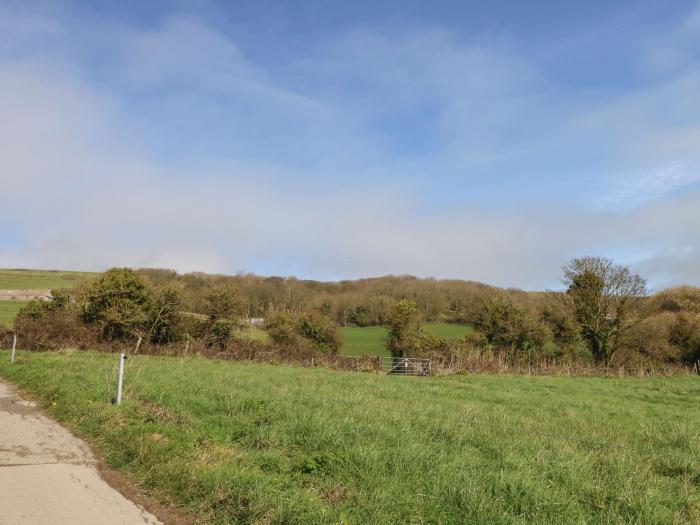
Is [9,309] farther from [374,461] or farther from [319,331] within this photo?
[374,461]

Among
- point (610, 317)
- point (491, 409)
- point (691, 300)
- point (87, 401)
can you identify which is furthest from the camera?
point (691, 300)

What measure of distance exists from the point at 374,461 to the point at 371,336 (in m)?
58.9

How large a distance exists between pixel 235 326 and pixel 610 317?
31.6m

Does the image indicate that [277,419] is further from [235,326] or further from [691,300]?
[691,300]

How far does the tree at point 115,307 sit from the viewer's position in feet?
115

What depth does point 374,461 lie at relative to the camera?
18.3 ft

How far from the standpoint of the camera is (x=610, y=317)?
40.8 m

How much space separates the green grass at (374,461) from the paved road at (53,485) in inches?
15.2

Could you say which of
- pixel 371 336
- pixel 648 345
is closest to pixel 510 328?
pixel 648 345

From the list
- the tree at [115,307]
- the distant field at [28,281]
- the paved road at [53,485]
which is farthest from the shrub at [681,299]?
the distant field at [28,281]

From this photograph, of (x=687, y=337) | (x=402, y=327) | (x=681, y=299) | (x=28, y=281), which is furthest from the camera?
(x=28, y=281)

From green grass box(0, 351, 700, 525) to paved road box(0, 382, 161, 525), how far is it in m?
0.39

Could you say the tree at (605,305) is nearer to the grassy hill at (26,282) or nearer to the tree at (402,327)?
the tree at (402,327)

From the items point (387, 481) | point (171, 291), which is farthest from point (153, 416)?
point (171, 291)
